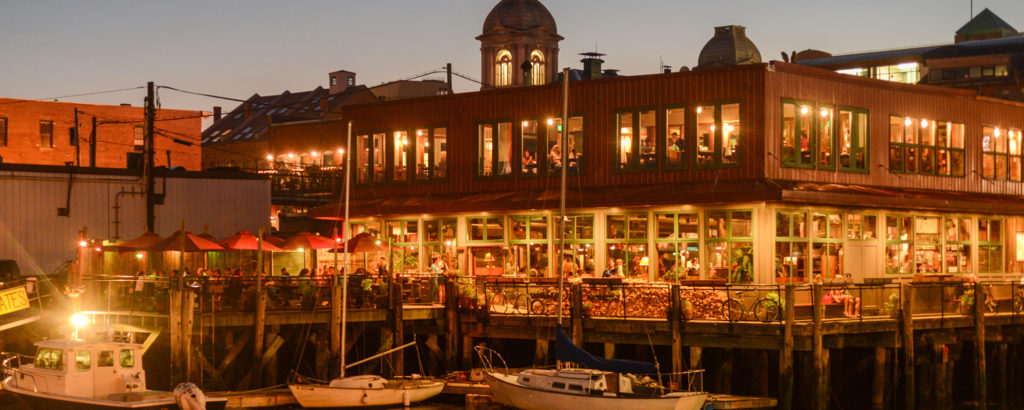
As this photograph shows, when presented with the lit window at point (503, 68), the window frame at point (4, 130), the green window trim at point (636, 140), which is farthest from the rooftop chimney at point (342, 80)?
the green window trim at point (636, 140)

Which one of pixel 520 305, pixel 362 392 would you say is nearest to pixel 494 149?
pixel 520 305

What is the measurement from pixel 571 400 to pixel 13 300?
659 inches

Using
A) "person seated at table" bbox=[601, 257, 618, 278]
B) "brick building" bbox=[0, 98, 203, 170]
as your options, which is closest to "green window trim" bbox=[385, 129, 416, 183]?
"person seated at table" bbox=[601, 257, 618, 278]

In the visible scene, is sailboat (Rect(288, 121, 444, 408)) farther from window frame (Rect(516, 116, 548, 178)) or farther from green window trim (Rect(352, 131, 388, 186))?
green window trim (Rect(352, 131, 388, 186))

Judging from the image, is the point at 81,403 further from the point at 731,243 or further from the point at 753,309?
the point at 731,243

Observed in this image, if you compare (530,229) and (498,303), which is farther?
(530,229)

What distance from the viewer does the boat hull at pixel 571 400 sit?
26.9m

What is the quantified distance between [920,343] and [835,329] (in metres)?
3.97

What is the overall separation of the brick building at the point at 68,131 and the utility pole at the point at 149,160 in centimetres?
2385

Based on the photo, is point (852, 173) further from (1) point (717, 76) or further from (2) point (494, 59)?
(2) point (494, 59)

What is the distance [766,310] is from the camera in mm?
29625

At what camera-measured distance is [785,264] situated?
35.1 m

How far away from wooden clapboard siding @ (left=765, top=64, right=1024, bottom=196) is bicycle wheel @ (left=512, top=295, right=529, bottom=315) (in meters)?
7.98

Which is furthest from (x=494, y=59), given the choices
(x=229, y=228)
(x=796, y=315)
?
(x=796, y=315)
